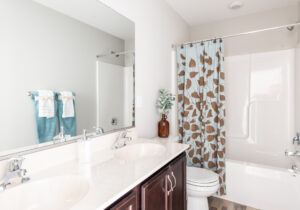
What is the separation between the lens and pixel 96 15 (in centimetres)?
129

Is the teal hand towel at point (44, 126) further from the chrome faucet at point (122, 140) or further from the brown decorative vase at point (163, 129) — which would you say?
the brown decorative vase at point (163, 129)

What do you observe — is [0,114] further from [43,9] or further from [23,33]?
[43,9]

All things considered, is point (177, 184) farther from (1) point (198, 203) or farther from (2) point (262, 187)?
(2) point (262, 187)

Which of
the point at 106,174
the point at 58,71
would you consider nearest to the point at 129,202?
the point at 106,174

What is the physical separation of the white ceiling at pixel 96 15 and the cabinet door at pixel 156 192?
112 centimetres

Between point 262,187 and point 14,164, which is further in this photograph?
point 262,187

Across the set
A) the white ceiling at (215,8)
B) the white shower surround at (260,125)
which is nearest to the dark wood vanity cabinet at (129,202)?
the white shower surround at (260,125)

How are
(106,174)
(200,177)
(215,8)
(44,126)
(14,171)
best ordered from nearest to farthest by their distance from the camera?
(14,171) < (106,174) < (44,126) < (200,177) < (215,8)

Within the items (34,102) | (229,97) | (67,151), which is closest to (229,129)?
(229,97)

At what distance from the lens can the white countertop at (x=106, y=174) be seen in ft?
2.20

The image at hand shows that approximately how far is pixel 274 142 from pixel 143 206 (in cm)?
228

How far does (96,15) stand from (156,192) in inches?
49.3

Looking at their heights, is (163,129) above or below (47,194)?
above

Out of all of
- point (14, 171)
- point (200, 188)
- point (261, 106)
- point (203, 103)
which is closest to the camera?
point (14, 171)
